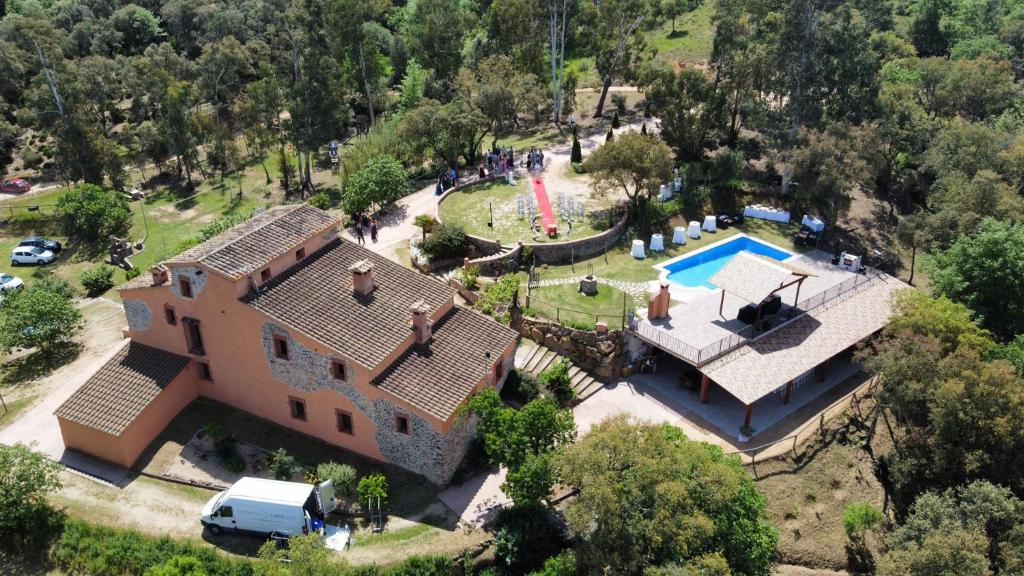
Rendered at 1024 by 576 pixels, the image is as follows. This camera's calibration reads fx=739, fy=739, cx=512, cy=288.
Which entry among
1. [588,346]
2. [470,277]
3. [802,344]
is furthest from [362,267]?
[802,344]

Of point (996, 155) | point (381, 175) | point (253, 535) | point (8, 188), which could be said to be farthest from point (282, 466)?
point (8, 188)

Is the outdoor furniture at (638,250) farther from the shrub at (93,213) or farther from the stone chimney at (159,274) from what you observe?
the shrub at (93,213)

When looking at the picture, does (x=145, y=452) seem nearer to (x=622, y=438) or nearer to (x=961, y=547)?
(x=622, y=438)

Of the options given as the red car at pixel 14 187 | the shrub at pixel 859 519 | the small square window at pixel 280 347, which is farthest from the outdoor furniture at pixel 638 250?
the red car at pixel 14 187

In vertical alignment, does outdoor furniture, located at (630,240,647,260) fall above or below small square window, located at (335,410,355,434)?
above

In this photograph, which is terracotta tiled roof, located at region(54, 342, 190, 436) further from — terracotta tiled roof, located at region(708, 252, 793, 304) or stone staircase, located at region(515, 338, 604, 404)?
terracotta tiled roof, located at region(708, 252, 793, 304)

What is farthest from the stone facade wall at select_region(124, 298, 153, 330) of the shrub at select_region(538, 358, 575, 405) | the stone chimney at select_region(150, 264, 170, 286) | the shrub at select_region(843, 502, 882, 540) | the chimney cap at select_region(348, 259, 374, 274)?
the shrub at select_region(843, 502, 882, 540)

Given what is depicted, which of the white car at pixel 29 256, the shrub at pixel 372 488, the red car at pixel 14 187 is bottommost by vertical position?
the red car at pixel 14 187
